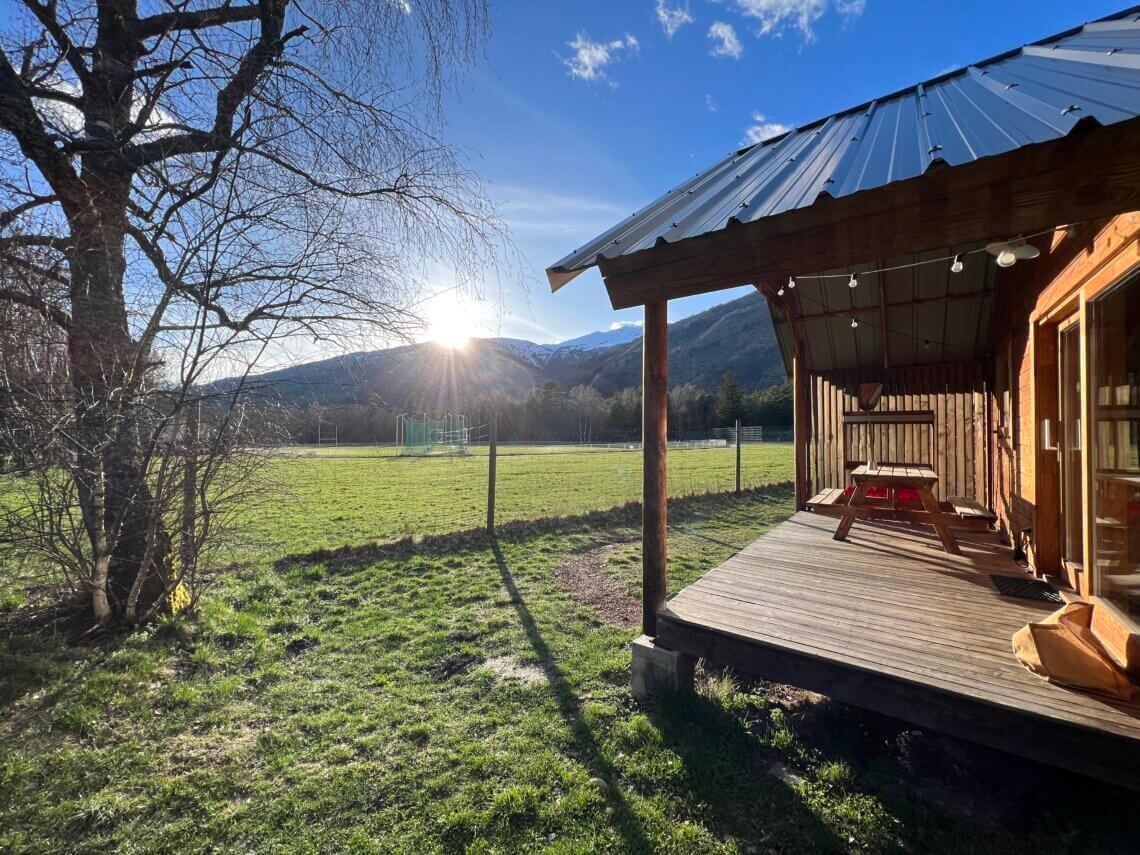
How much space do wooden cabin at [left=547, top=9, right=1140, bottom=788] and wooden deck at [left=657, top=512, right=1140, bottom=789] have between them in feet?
0.04

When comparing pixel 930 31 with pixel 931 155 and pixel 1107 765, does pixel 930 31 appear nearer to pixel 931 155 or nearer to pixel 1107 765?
pixel 931 155

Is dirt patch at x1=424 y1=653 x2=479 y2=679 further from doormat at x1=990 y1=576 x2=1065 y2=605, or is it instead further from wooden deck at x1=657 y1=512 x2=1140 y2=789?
doormat at x1=990 y1=576 x2=1065 y2=605

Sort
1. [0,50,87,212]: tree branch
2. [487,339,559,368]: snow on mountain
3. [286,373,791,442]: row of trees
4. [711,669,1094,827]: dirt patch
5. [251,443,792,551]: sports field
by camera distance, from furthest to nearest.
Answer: [286,373,791,442]: row of trees
[251,443,792,551]: sports field
[487,339,559,368]: snow on mountain
[0,50,87,212]: tree branch
[711,669,1094,827]: dirt patch

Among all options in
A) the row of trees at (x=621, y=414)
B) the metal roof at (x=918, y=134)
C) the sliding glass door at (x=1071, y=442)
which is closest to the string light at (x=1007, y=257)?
the sliding glass door at (x=1071, y=442)

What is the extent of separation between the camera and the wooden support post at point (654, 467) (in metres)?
3.04

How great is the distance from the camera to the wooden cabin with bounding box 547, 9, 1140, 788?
1.88 metres

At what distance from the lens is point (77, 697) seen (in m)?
2.68

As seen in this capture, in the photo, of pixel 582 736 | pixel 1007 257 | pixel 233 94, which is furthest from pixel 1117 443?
pixel 233 94

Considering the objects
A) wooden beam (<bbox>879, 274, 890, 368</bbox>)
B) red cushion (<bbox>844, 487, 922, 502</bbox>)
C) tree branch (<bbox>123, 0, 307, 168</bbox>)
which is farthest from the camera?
red cushion (<bbox>844, 487, 922, 502</bbox>)

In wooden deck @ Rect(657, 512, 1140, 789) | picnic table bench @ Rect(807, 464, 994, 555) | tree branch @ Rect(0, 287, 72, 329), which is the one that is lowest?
wooden deck @ Rect(657, 512, 1140, 789)

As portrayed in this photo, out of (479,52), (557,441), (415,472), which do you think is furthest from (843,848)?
(557,441)

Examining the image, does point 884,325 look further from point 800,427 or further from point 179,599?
A: point 179,599

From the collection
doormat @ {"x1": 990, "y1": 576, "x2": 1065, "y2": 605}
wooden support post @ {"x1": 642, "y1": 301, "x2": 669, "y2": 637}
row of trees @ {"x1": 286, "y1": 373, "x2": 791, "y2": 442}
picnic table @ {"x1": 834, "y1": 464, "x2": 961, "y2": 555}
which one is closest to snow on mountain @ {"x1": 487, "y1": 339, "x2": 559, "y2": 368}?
wooden support post @ {"x1": 642, "y1": 301, "x2": 669, "y2": 637}

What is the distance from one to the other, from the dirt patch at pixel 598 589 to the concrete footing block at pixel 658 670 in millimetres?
1025
